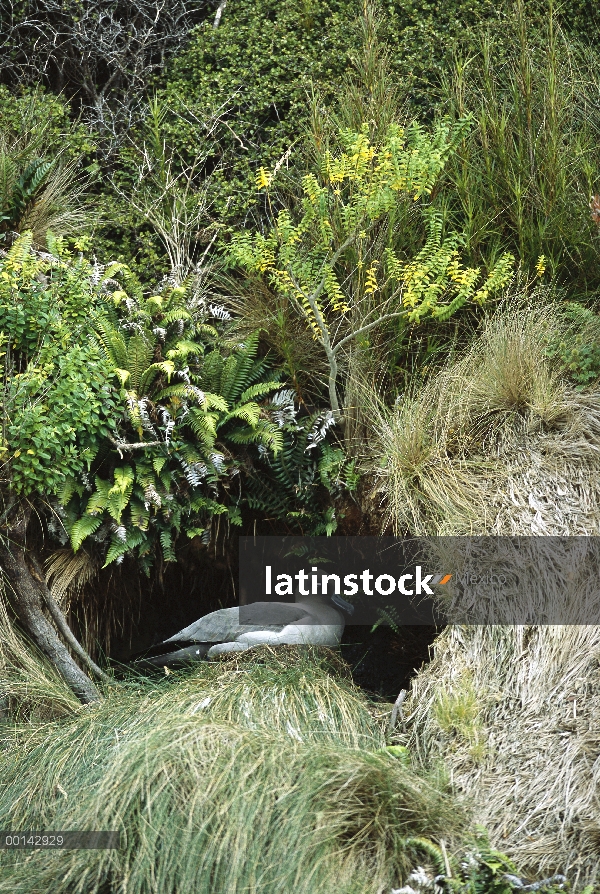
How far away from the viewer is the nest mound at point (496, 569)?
3438 millimetres

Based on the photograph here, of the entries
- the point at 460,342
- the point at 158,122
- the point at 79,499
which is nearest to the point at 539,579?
the point at 460,342

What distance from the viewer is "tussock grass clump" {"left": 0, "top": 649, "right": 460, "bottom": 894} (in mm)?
3096

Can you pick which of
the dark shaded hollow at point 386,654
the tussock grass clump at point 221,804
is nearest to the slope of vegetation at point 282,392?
the tussock grass clump at point 221,804

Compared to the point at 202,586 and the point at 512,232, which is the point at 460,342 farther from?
the point at 202,586

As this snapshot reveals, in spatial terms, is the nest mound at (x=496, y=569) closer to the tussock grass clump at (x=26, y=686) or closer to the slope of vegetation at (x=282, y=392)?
the slope of vegetation at (x=282, y=392)

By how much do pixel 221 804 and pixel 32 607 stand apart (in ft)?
5.58

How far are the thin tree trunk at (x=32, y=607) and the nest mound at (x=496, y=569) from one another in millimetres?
1746

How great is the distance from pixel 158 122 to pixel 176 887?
450cm

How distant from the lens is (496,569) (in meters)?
4.12

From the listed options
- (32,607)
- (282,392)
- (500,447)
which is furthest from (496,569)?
(32,607)

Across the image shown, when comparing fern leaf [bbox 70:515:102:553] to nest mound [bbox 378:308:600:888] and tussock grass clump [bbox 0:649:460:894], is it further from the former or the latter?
nest mound [bbox 378:308:600:888]

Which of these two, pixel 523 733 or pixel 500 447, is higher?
pixel 500 447

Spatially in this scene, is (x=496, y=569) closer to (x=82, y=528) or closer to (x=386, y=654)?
(x=386, y=654)

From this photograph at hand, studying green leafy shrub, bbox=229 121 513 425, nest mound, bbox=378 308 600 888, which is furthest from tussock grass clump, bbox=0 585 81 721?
green leafy shrub, bbox=229 121 513 425
